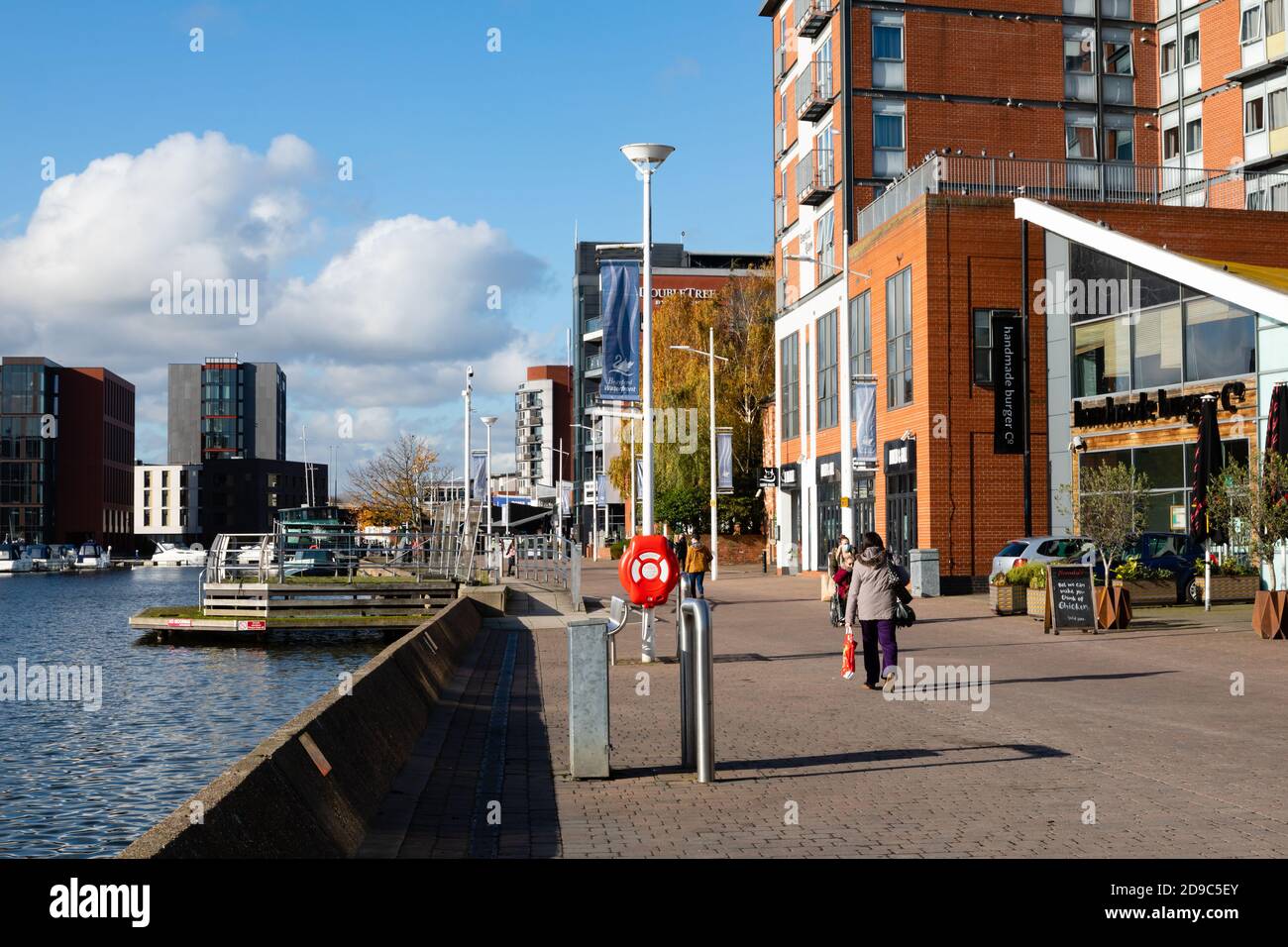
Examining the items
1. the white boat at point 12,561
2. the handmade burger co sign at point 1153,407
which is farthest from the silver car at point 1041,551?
the white boat at point 12,561

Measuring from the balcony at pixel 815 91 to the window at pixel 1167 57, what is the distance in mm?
11367

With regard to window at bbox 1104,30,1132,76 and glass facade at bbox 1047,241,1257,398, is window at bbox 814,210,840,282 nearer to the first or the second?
window at bbox 1104,30,1132,76

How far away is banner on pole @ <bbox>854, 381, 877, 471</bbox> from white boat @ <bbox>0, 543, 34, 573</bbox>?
3720 inches

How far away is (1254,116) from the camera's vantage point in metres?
48.1

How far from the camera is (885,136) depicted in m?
46.9

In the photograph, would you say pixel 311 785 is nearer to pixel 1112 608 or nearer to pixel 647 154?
pixel 647 154

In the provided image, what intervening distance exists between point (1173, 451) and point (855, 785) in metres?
26.1

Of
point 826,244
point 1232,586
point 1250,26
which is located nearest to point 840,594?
point 1232,586

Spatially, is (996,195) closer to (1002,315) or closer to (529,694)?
(1002,315)

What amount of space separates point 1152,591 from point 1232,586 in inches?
78.2

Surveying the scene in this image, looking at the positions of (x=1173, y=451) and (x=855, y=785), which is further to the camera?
(x=1173, y=451)

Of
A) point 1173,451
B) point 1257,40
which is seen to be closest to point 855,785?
point 1173,451

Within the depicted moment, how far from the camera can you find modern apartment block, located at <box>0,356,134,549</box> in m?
153

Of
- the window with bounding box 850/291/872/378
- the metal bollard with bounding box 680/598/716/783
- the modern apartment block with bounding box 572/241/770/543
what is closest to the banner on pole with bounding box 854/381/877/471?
the window with bounding box 850/291/872/378
